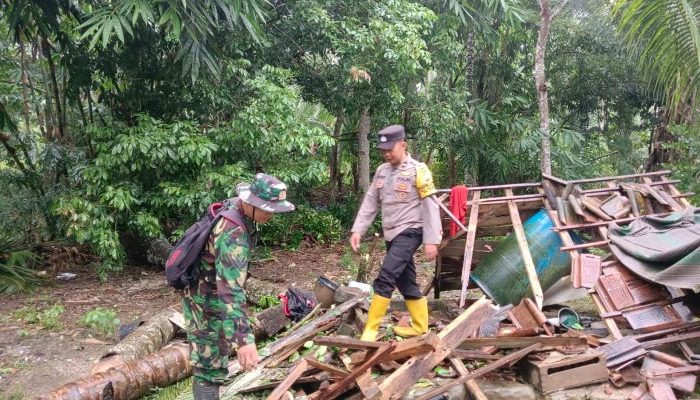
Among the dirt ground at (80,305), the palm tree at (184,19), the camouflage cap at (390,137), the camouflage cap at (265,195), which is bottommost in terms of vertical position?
the dirt ground at (80,305)

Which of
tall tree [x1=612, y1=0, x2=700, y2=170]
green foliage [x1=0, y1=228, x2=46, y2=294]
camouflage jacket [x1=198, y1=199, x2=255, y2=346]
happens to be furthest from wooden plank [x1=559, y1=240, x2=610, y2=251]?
green foliage [x1=0, y1=228, x2=46, y2=294]

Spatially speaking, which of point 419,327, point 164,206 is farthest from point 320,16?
point 419,327

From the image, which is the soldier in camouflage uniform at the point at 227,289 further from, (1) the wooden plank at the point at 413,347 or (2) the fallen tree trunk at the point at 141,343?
(2) the fallen tree trunk at the point at 141,343

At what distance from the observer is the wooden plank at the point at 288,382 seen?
12.2ft

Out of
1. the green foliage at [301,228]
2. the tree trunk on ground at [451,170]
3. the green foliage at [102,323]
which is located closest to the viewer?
the green foliage at [102,323]

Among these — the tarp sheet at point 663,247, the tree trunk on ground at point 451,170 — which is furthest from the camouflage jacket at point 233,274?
the tree trunk on ground at point 451,170

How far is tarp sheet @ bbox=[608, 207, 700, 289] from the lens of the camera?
416cm

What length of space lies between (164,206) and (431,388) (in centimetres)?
573

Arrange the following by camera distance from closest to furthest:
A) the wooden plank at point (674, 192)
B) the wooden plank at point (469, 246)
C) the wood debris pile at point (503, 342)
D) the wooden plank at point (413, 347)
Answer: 1. the wooden plank at point (413, 347)
2. the wood debris pile at point (503, 342)
3. the wooden plank at point (469, 246)
4. the wooden plank at point (674, 192)

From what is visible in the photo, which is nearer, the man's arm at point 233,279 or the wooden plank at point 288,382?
the man's arm at point 233,279

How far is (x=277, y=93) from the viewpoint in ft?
25.7

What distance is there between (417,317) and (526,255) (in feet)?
4.70

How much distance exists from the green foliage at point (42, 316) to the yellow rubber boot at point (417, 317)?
488 centimetres

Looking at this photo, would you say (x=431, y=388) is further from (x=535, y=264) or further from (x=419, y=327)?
(x=535, y=264)
